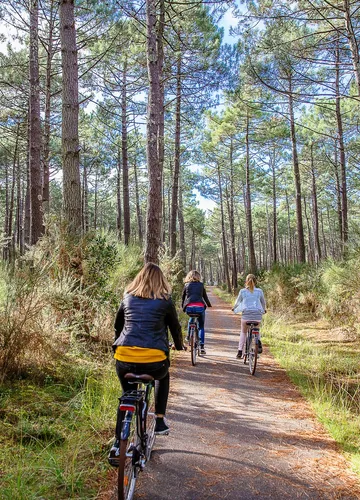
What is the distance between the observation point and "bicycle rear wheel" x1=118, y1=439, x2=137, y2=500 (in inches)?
100

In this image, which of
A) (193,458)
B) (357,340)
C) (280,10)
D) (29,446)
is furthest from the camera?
(280,10)

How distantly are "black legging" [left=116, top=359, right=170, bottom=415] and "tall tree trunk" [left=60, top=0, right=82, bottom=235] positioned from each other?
4259mm

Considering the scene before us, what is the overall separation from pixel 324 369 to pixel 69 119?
6.80 metres

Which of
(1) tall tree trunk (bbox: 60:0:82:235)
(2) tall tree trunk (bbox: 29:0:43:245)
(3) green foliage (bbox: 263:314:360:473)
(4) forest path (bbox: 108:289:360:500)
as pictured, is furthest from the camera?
(2) tall tree trunk (bbox: 29:0:43:245)

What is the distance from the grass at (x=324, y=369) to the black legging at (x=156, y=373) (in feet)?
6.29

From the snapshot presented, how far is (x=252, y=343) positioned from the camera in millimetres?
6949

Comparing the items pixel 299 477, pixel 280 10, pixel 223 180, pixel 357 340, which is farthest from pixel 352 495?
pixel 223 180

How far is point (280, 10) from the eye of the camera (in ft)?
32.4

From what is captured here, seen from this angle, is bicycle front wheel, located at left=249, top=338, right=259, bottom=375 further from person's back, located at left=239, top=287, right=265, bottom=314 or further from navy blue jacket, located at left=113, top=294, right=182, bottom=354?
navy blue jacket, located at left=113, top=294, right=182, bottom=354

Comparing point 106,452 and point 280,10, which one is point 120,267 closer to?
point 106,452

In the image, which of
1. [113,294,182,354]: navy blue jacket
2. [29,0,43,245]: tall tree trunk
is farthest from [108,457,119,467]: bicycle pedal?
[29,0,43,245]: tall tree trunk

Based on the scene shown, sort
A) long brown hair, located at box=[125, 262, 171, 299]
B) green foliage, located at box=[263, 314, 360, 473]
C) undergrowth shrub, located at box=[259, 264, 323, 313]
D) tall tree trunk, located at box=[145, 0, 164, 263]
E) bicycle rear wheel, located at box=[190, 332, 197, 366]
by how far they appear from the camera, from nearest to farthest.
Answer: long brown hair, located at box=[125, 262, 171, 299], green foliage, located at box=[263, 314, 360, 473], bicycle rear wheel, located at box=[190, 332, 197, 366], tall tree trunk, located at box=[145, 0, 164, 263], undergrowth shrub, located at box=[259, 264, 323, 313]

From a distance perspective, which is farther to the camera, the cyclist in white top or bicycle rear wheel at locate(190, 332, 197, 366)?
bicycle rear wheel at locate(190, 332, 197, 366)

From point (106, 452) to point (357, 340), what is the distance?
7.74 meters
